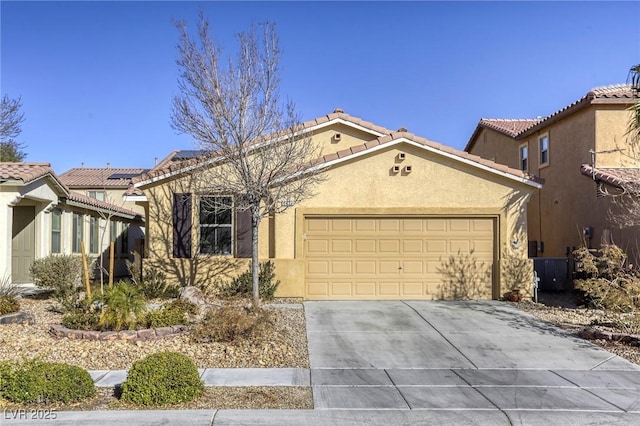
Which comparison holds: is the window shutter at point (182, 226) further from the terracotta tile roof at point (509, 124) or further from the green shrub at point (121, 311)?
the terracotta tile roof at point (509, 124)

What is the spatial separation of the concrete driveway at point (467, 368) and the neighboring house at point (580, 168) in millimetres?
5060

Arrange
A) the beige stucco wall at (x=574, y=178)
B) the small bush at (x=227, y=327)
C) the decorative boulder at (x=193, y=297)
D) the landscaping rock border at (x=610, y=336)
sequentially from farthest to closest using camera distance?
the beige stucco wall at (x=574, y=178), the decorative boulder at (x=193, y=297), the landscaping rock border at (x=610, y=336), the small bush at (x=227, y=327)

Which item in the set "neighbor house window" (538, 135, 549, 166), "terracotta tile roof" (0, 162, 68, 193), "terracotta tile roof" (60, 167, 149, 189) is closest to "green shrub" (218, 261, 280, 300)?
"terracotta tile roof" (0, 162, 68, 193)

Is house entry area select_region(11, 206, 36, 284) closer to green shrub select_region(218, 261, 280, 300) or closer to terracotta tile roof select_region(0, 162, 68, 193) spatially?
terracotta tile roof select_region(0, 162, 68, 193)

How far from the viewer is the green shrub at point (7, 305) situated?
438 inches

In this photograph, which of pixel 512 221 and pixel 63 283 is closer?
pixel 63 283

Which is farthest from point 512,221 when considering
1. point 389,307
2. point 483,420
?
point 483,420

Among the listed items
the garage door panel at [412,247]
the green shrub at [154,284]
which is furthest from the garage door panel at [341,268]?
the green shrub at [154,284]

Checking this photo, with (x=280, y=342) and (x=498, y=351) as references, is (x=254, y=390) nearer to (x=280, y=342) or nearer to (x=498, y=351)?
(x=280, y=342)

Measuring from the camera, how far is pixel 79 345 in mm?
9008

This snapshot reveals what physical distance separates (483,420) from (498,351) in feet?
11.7

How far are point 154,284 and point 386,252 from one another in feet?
19.9

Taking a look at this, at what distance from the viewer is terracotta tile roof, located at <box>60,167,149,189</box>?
114 ft

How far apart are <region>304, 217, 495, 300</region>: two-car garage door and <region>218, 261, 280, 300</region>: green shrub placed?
3.13 feet
